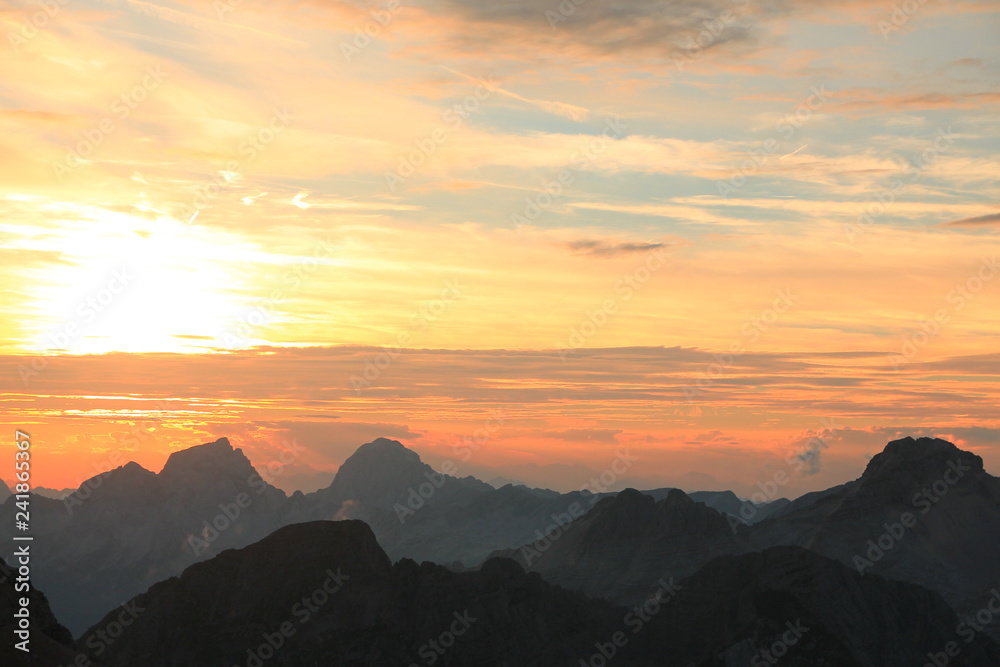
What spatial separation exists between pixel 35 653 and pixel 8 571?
2722 cm

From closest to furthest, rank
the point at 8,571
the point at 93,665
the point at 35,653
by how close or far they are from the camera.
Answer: the point at 35,653
the point at 93,665
the point at 8,571

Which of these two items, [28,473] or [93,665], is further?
[93,665]

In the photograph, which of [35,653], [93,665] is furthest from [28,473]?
[93,665]

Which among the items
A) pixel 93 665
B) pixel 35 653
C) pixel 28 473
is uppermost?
pixel 28 473

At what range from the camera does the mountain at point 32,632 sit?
128m

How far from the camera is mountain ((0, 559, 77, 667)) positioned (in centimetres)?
12850

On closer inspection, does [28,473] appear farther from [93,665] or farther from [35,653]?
[93,665]

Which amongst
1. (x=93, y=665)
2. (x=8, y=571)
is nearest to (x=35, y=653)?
(x=93, y=665)

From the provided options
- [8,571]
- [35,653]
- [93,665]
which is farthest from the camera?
[8,571]

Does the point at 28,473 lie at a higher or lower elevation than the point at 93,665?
higher

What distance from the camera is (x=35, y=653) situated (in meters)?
132

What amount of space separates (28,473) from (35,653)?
91.2 ft

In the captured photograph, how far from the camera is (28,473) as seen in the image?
12019 centimetres

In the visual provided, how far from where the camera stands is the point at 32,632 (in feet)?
455
